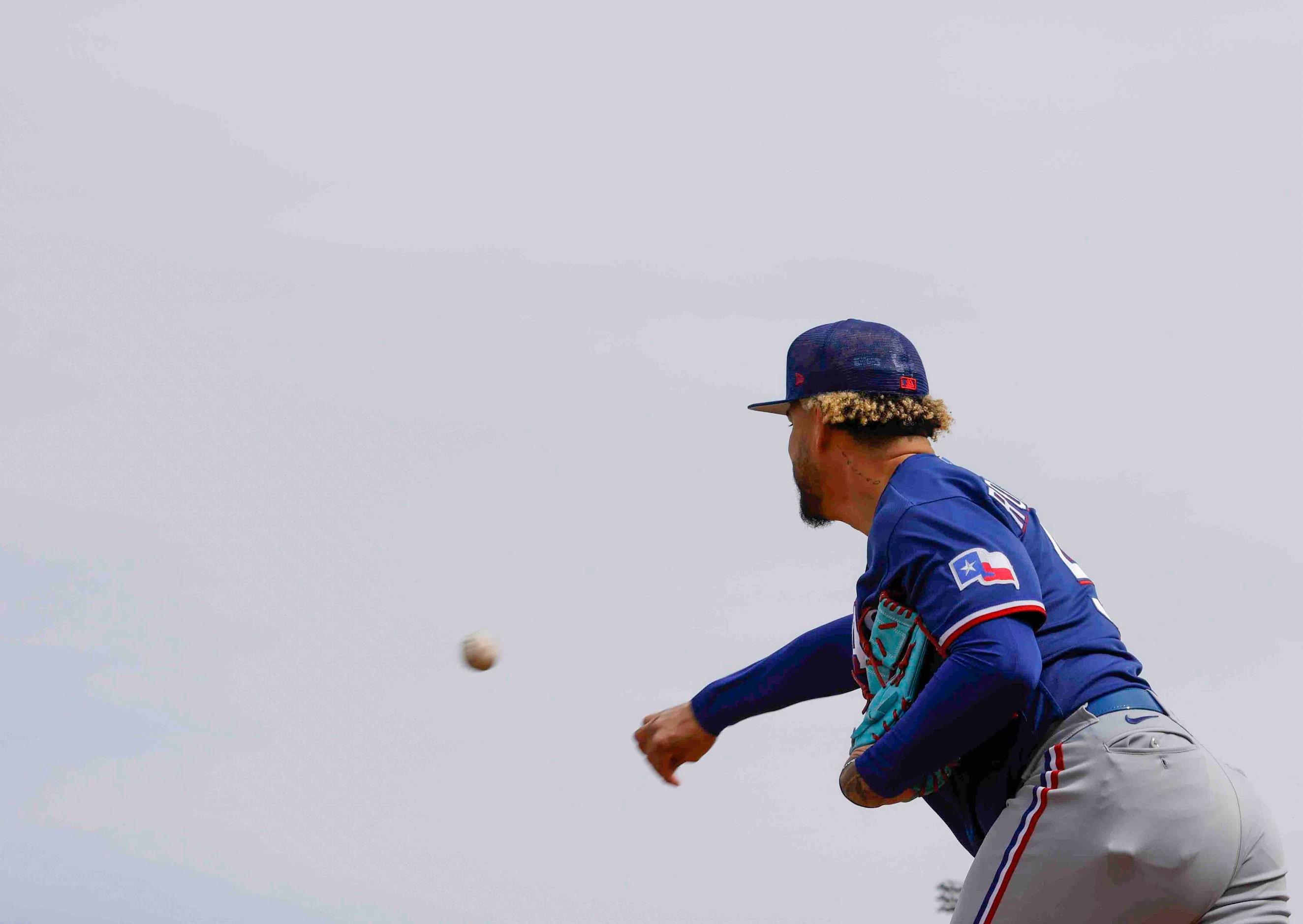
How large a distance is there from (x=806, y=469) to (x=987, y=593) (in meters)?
1.00

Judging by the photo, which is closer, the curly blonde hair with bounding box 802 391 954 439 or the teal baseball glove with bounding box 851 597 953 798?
the teal baseball glove with bounding box 851 597 953 798

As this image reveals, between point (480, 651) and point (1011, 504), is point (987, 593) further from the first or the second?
point (480, 651)

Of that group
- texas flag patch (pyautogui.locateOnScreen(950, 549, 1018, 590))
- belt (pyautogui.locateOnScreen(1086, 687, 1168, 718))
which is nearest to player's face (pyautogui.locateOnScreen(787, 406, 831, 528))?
texas flag patch (pyautogui.locateOnScreen(950, 549, 1018, 590))

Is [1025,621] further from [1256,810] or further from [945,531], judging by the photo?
[1256,810]

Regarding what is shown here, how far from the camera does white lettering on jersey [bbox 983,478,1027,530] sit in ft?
15.9

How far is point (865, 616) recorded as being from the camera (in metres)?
4.93

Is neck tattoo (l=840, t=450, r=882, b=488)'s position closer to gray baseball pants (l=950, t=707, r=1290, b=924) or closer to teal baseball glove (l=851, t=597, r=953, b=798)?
teal baseball glove (l=851, t=597, r=953, b=798)

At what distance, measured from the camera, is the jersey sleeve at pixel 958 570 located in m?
4.46

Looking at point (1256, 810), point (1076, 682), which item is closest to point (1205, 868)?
point (1256, 810)

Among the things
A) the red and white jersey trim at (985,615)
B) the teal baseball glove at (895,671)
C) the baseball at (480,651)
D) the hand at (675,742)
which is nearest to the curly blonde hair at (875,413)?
the teal baseball glove at (895,671)

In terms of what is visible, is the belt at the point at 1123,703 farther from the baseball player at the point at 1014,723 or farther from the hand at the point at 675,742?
the hand at the point at 675,742

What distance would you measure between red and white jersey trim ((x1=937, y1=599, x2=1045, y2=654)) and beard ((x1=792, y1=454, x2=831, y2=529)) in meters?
0.91

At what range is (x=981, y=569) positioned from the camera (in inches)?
177

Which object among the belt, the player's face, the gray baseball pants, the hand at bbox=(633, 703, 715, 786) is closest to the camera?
the gray baseball pants
